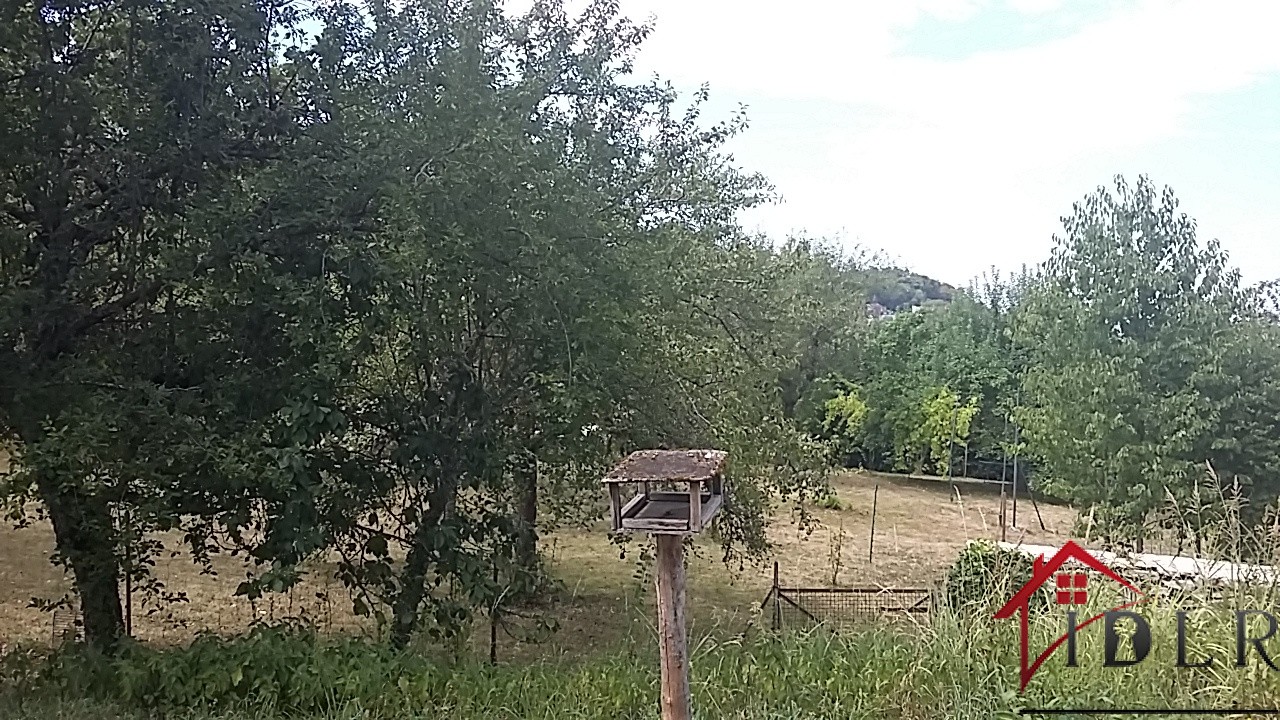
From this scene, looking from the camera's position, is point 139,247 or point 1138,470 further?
point 1138,470

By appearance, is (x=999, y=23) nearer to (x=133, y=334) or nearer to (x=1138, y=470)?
(x=1138, y=470)

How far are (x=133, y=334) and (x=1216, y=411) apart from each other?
891 cm

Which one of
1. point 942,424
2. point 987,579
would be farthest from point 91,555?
point 942,424

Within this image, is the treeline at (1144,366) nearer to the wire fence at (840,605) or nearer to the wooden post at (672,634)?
the wire fence at (840,605)

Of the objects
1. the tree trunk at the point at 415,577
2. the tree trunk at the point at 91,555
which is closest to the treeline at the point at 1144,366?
the tree trunk at the point at 415,577

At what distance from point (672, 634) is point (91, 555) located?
3.22m

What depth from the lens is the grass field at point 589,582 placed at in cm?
594

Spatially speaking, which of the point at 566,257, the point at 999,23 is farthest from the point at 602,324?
the point at 999,23

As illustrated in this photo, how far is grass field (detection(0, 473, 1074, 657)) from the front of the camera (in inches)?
234

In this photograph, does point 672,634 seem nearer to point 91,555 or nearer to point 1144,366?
point 91,555

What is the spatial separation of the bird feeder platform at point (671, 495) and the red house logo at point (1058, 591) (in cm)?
139

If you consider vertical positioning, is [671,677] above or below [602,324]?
below

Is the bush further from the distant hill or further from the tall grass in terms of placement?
the distant hill

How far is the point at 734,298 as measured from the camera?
6.96 meters
